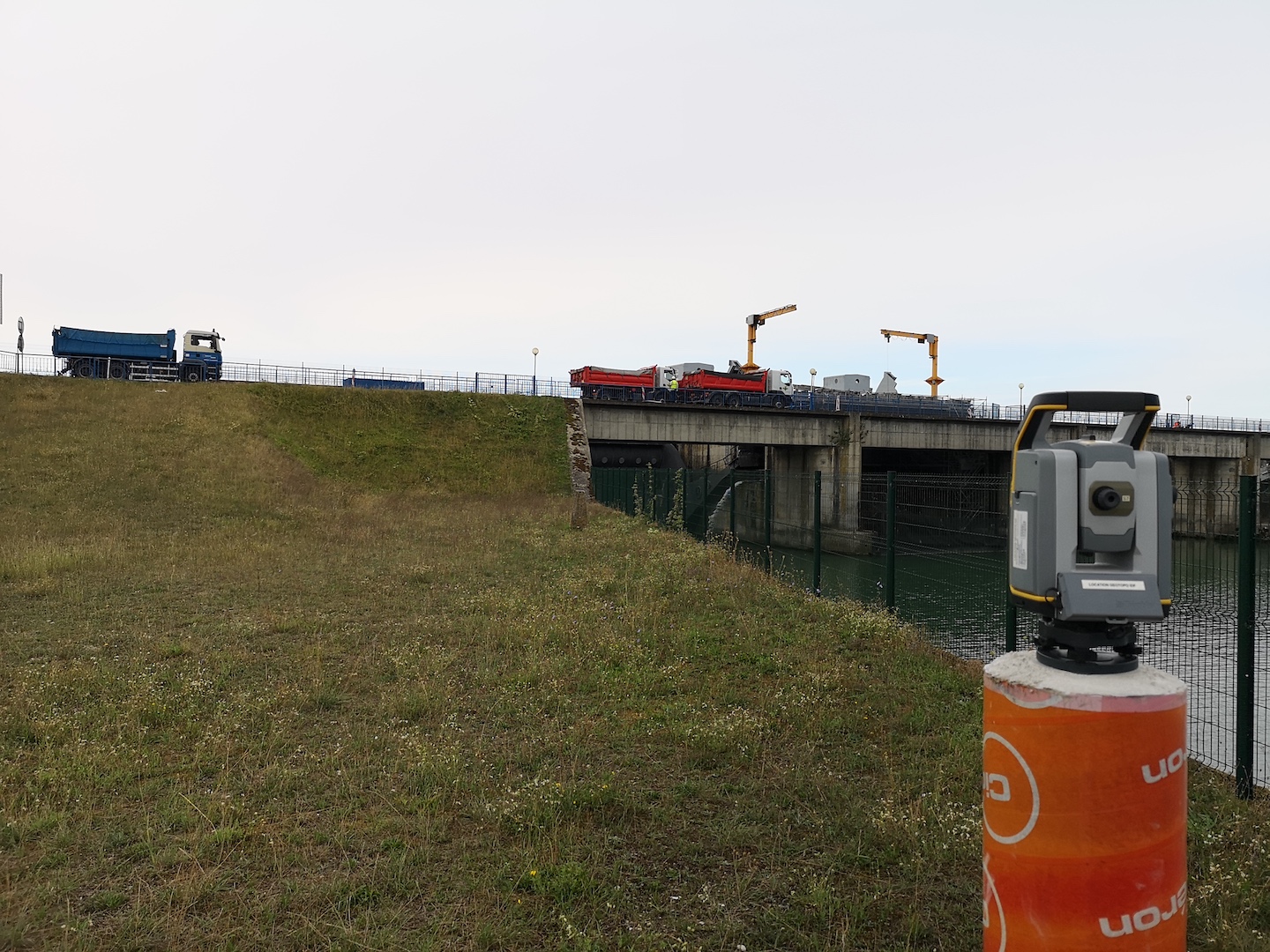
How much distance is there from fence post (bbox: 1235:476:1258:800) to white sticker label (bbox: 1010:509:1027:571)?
3.06 metres

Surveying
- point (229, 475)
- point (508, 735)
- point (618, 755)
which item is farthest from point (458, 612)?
point (229, 475)

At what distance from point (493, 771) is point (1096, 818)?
11.2ft

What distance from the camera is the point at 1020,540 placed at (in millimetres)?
2779

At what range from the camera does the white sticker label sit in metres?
2.74

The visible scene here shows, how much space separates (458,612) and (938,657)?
17.6 feet

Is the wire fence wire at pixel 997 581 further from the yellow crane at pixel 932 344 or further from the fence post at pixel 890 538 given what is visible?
the yellow crane at pixel 932 344

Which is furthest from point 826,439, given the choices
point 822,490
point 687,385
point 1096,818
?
point 1096,818

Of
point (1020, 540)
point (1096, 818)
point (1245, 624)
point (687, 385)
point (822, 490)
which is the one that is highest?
point (687, 385)

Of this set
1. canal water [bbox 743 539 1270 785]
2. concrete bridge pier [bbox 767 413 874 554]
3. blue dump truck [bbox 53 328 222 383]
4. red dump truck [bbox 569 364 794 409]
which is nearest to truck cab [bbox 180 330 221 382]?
blue dump truck [bbox 53 328 222 383]

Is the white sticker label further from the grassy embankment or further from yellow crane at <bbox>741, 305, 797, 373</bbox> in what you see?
yellow crane at <bbox>741, 305, 797, 373</bbox>

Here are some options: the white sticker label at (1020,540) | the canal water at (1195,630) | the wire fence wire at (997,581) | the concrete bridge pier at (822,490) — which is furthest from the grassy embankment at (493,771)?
the concrete bridge pier at (822,490)

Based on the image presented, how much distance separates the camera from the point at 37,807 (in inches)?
171

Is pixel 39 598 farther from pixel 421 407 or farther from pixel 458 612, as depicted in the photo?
pixel 421 407

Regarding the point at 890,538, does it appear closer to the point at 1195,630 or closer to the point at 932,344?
the point at 1195,630
